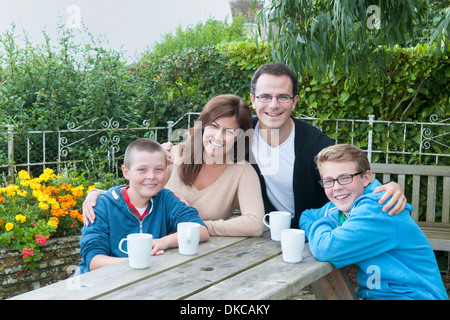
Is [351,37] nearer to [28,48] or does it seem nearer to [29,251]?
[29,251]

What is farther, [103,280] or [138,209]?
[138,209]

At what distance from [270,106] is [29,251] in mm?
2005

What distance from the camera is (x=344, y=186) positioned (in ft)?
7.02

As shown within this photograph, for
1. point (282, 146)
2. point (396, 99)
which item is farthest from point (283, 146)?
point (396, 99)

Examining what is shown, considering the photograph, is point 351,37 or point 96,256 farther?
point 351,37

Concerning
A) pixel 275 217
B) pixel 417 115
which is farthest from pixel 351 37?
pixel 275 217

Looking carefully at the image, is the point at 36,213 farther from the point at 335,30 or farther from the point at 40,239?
the point at 335,30

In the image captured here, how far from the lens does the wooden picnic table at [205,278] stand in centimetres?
154

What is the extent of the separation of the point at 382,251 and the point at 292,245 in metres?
0.40

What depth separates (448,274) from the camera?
448 cm

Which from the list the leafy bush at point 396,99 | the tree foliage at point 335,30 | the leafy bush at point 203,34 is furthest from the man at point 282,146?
the leafy bush at point 203,34

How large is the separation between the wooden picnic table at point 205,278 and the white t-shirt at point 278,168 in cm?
69

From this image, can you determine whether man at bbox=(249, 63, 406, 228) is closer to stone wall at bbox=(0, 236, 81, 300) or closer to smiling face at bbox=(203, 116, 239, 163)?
smiling face at bbox=(203, 116, 239, 163)

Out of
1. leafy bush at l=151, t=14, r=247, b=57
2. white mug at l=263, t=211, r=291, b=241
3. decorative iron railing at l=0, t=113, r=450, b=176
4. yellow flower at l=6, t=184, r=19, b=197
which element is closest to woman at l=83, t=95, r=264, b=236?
white mug at l=263, t=211, r=291, b=241
